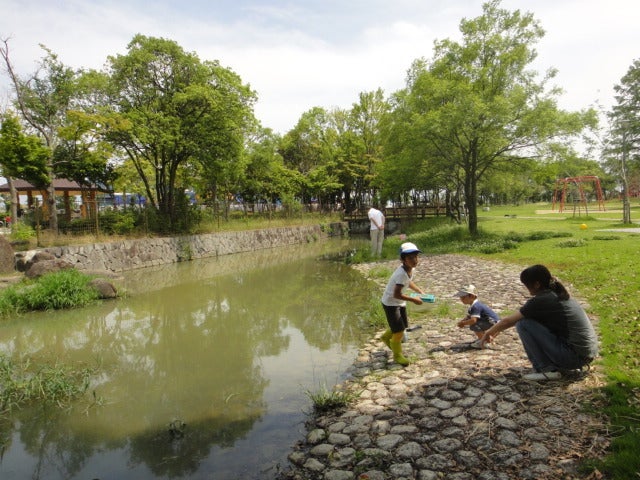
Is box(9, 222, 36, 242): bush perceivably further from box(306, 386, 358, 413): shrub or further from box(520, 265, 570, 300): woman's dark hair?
box(520, 265, 570, 300): woman's dark hair

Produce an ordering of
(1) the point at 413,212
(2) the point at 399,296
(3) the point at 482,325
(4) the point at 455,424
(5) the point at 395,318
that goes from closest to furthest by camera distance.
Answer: (4) the point at 455,424 → (2) the point at 399,296 → (5) the point at 395,318 → (3) the point at 482,325 → (1) the point at 413,212

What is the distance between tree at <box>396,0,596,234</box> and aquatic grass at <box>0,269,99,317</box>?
13.9m

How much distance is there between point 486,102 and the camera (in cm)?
1667

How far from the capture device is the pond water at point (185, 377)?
416cm

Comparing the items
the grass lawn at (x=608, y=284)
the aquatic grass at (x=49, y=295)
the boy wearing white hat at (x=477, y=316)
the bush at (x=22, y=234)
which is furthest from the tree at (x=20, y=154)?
the boy wearing white hat at (x=477, y=316)

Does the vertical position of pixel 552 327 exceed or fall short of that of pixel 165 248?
it falls short

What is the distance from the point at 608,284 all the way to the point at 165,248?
64.1 ft

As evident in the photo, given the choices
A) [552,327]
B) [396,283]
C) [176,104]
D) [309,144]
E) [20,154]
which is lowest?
[552,327]

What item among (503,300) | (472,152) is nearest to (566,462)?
(503,300)

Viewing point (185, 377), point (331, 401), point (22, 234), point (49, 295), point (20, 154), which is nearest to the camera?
point (331, 401)

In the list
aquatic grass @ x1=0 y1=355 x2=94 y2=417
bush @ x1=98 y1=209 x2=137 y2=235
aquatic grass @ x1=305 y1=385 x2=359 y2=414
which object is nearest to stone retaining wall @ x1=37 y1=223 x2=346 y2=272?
bush @ x1=98 y1=209 x2=137 y2=235

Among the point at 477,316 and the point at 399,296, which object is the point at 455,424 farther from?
the point at 477,316

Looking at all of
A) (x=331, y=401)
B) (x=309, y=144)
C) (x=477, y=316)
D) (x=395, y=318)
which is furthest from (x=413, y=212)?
(x=331, y=401)

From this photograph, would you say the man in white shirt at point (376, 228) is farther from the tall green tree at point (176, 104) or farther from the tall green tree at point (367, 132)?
the tall green tree at point (367, 132)
